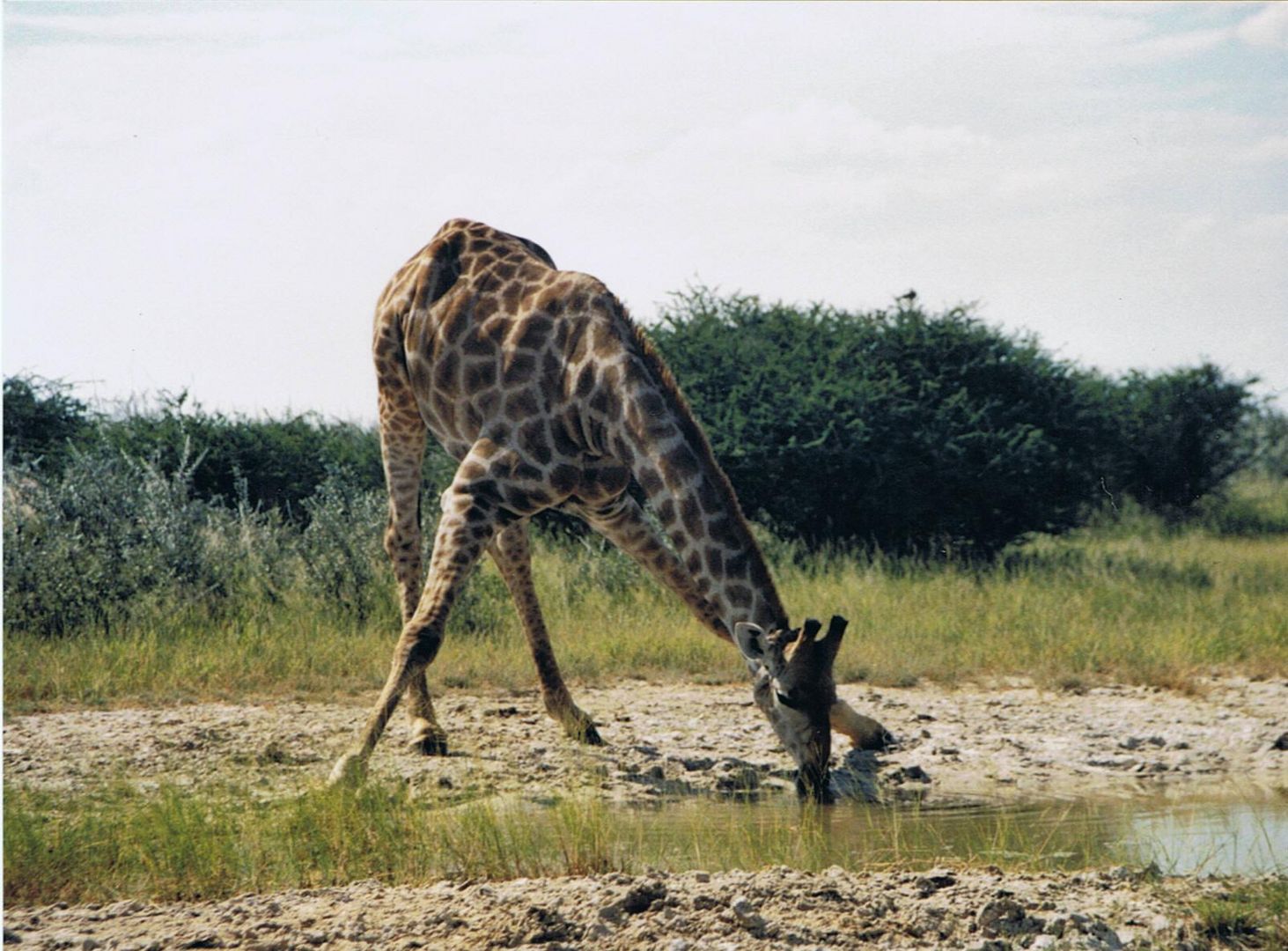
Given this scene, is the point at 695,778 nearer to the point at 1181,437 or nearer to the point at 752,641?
the point at 752,641

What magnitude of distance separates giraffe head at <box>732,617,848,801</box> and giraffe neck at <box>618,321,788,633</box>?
0.17 metres

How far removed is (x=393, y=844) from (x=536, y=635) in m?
3.00

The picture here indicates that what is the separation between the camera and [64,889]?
5.05 m

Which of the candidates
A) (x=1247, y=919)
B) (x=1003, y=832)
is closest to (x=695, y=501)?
(x=1003, y=832)

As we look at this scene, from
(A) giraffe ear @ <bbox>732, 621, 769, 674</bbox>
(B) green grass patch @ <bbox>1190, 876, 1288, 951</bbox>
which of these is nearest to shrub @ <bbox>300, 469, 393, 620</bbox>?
(A) giraffe ear @ <bbox>732, 621, 769, 674</bbox>

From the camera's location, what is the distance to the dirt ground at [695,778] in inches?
172

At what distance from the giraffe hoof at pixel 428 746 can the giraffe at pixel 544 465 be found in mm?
10

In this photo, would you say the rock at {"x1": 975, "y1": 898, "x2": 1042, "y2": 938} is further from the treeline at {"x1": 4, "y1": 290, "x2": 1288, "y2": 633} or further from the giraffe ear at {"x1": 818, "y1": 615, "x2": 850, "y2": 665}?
the treeline at {"x1": 4, "y1": 290, "x2": 1288, "y2": 633}

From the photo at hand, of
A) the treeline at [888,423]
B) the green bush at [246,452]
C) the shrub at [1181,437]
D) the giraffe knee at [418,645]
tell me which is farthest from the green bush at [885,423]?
the giraffe knee at [418,645]

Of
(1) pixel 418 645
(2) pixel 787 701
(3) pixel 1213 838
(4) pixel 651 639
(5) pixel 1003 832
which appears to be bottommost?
(3) pixel 1213 838

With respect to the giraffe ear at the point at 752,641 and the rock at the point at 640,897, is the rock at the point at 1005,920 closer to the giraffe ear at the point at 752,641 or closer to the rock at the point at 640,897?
the rock at the point at 640,897

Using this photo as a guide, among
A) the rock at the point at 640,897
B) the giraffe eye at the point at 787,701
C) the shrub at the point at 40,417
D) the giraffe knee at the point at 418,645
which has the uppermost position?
the shrub at the point at 40,417

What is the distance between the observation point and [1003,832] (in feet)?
18.7

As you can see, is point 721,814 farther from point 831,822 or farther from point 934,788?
point 934,788
